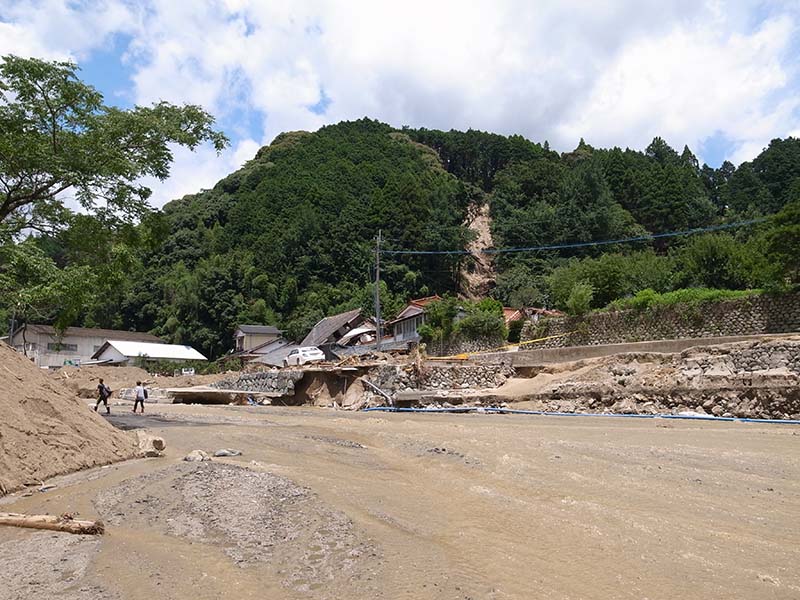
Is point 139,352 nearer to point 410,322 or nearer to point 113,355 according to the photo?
point 113,355

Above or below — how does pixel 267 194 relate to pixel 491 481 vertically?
above

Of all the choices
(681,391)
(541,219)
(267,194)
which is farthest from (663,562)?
Result: (267,194)

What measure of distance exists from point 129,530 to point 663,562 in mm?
5061

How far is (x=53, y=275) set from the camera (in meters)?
14.4

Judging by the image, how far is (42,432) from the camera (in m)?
9.29

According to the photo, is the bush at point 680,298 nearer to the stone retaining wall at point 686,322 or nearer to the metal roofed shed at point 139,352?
the stone retaining wall at point 686,322

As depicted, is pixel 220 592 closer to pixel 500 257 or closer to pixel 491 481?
pixel 491 481

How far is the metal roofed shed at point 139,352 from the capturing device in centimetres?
6147

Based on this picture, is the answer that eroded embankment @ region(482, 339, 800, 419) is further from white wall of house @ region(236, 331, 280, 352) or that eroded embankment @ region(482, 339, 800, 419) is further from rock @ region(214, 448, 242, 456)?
white wall of house @ region(236, 331, 280, 352)

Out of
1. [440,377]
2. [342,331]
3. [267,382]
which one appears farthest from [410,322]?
[440,377]

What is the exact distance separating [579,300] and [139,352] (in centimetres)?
4826

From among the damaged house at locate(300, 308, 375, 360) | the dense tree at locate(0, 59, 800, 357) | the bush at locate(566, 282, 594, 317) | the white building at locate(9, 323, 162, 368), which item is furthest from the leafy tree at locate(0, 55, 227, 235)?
the white building at locate(9, 323, 162, 368)

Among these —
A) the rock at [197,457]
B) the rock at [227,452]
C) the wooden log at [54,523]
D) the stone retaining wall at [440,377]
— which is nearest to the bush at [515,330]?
the stone retaining wall at [440,377]

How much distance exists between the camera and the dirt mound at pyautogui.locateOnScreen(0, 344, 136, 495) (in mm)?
8391
